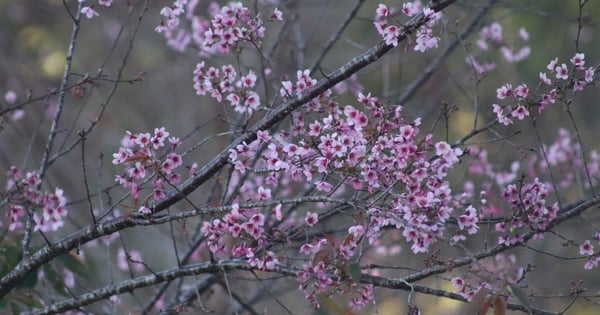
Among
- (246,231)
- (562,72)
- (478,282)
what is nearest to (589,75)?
(562,72)

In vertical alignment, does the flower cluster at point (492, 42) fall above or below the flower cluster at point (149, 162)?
above

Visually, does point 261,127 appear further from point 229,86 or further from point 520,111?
point 520,111

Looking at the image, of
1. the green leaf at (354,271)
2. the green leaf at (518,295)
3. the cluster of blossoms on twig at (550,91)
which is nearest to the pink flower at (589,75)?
the cluster of blossoms on twig at (550,91)

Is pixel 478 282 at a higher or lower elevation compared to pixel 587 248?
lower

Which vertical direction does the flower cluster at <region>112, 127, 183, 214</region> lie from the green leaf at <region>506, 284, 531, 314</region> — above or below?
above

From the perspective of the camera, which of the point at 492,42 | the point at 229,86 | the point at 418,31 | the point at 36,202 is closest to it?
the point at 36,202

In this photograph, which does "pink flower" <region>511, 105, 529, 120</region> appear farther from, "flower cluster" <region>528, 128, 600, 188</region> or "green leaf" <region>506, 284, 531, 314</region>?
"flower cluster" <region>528, 128, 600, 188</region>

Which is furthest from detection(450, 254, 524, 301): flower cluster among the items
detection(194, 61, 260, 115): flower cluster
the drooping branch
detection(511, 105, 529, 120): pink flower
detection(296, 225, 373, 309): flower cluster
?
detection(194, 61, 260, 115): flower cluster

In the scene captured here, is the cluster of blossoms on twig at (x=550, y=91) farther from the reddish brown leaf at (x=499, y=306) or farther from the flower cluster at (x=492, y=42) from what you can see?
the flower cluster at (x=492, y=42)

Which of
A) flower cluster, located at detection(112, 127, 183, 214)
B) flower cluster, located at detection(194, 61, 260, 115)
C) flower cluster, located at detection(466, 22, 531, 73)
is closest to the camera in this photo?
flower cluster, located at detection(112, 127, 183, 214)

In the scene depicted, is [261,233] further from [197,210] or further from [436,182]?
[436,182]

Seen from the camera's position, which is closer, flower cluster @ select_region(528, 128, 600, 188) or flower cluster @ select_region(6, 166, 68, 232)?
flower cluster @ select_region(6, 166, 68, 232)

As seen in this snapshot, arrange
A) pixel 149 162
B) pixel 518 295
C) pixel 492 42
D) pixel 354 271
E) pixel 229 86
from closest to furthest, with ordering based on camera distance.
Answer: pixel 518 295
pixel 354 271
pixel 149 162
pixel 229 86
pixel 492 42

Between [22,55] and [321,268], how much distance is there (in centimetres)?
581
